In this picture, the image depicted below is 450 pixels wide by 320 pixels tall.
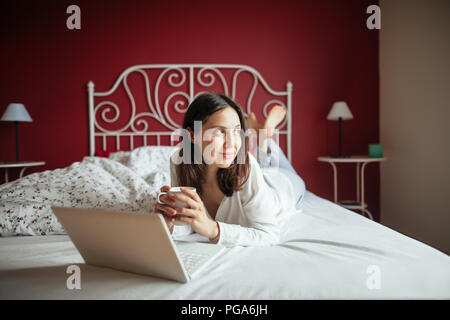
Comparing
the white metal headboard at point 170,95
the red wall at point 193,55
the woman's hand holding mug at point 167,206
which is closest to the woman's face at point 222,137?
the woman's hand holding mug at point 167,206

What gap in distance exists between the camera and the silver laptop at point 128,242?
0.52m

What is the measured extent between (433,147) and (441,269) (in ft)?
5.37

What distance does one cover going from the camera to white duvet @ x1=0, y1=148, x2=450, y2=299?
57 centimetres

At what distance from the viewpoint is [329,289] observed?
580 millimetres

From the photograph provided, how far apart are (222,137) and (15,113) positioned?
2.06 m

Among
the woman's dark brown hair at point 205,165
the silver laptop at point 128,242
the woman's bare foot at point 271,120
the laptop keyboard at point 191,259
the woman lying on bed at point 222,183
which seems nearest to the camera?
the silver laptop at point 128,242

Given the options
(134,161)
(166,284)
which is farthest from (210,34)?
(166,284)

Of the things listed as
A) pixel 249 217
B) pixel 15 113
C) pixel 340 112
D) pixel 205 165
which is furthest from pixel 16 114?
pixel 340 112

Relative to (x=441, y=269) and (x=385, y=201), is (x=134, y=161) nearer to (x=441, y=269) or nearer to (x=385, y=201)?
(x=441, y=269)

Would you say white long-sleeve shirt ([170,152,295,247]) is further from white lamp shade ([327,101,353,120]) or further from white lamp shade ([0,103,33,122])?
white lamp shade ([0,103,33,122])

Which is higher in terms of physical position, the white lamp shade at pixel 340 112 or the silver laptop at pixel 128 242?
the white lamp shade at pixel 340 112

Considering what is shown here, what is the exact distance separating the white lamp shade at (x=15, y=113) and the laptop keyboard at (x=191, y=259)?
2.13 meters

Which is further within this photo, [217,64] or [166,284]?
[217,64]

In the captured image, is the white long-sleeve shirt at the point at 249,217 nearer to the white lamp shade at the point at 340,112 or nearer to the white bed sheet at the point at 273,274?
the white bed sheet at the point at 273,274
